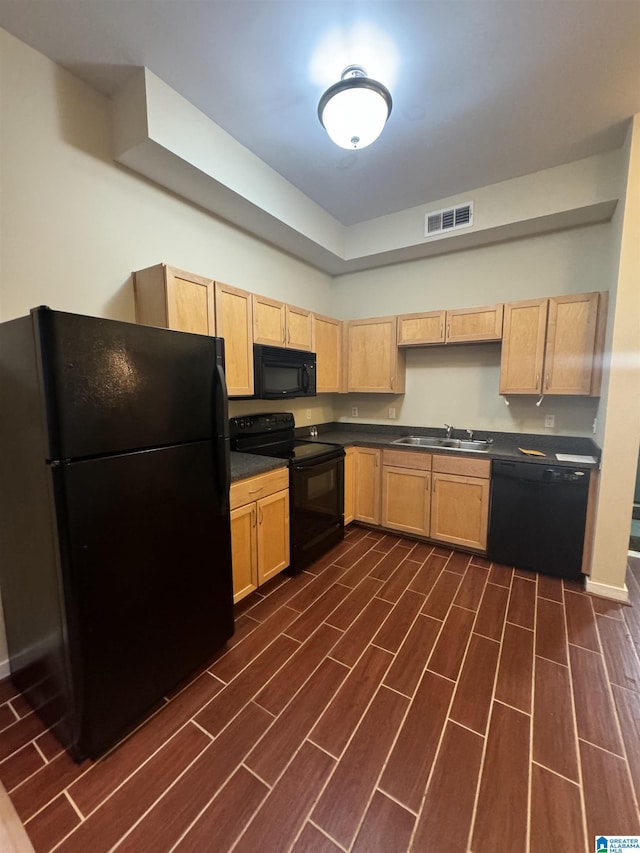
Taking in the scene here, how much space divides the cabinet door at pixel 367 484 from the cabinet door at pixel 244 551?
147cm

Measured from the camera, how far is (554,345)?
9.18 feet

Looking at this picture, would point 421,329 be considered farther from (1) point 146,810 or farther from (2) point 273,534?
(1) point 146,810

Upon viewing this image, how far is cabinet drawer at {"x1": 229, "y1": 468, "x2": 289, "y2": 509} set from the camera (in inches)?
85.4

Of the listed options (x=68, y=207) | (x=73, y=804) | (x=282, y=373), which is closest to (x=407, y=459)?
(x=282, y=373)

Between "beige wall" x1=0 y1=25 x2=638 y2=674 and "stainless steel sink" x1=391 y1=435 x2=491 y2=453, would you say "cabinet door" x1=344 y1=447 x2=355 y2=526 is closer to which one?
"stainless steel sink" x1=391 y1=435 x2=491 y2=453

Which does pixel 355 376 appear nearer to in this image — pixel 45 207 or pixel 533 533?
pixel 533 533

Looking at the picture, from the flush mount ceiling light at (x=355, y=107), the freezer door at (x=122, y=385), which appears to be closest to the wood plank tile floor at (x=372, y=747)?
the freezer door at (x=122, y=385)

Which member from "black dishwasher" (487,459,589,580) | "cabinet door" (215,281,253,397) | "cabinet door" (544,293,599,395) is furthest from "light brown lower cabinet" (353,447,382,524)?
"cabinet door" (544,293,599,395)

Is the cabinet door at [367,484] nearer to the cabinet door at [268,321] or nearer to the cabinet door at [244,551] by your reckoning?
the cabinet door at [268,321]

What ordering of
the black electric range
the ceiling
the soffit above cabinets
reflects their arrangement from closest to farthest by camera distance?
the ceiling
the soffit above cabinets
the black electric range

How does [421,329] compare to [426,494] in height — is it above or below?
above

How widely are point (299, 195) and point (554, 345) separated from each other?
249 cm

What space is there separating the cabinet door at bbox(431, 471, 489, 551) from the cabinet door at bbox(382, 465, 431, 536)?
7 cm

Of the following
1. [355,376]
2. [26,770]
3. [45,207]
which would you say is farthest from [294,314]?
[26,770]
